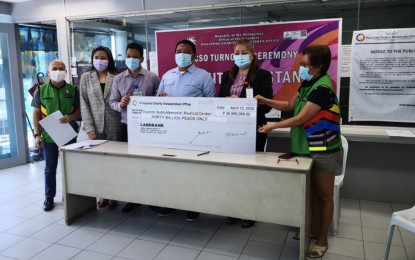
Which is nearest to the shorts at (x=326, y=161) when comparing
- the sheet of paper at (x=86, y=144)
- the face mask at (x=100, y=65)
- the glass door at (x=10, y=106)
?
the sheet of paper at (x=86, y=144)

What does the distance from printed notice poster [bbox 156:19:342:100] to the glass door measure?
2487 mm

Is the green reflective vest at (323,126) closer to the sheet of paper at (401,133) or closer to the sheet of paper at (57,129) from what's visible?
the sheet of paper at (401,133)

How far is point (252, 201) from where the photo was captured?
253cm

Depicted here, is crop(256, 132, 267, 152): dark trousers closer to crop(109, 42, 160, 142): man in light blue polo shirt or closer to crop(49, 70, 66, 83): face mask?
crop(109, 42, 160, 142): man in light blue polo shirt

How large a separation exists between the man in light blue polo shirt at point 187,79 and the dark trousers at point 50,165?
135 centimetres

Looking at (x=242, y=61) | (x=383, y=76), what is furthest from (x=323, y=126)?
(x=383, y=76)

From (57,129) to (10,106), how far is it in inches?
94.4

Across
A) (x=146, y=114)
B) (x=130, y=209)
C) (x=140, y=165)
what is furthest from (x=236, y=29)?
(x=130, y=209)

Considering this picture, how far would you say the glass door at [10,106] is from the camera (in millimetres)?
5203

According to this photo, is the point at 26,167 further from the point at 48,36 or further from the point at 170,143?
the point at 170,143

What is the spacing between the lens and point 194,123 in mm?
2844

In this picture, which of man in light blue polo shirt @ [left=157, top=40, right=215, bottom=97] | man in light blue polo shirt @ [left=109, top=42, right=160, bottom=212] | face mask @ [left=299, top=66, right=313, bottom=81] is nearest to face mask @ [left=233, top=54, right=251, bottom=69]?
man in light blue polo shirt @ [left=157, top=40, right=215, bottom=97]

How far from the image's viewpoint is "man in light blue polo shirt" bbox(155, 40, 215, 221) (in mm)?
3170

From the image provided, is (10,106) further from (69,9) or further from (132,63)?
(132,63)
